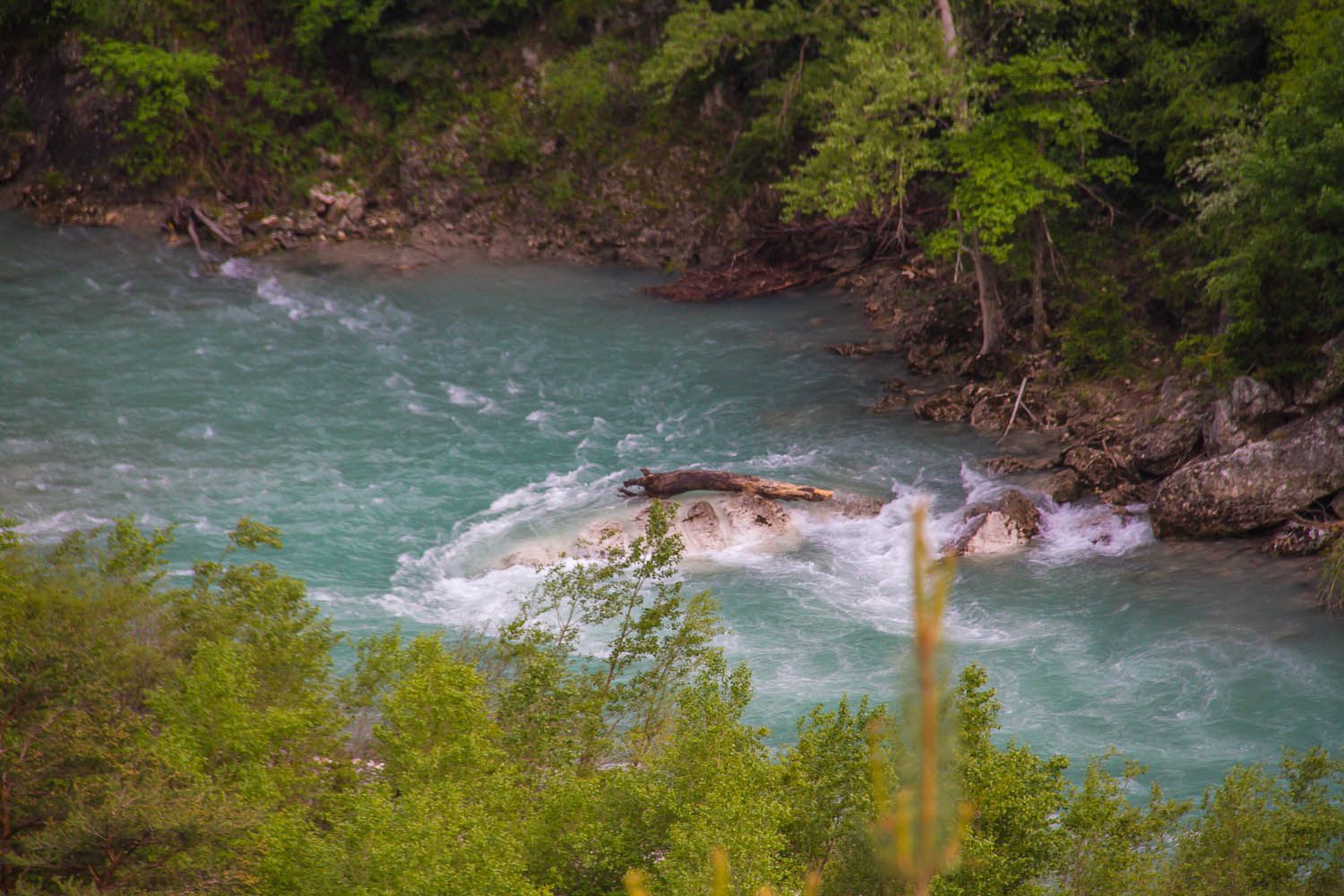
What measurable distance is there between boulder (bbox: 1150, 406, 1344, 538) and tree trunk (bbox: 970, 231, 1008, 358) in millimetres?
6971

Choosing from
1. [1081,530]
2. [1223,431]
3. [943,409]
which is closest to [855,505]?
[1081,530]

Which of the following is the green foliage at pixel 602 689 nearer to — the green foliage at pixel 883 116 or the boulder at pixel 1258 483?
the boulder at pixel 1258 483

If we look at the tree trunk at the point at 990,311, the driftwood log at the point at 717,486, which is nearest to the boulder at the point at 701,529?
the driftwood log at the point at 717,486

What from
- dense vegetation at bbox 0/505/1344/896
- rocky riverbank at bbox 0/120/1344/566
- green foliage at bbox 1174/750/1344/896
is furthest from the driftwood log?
green foliage at bbox 1174/750/1344/896

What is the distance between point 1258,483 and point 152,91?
102 feet

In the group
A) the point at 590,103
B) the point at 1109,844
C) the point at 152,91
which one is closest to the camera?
the point at 1109,844

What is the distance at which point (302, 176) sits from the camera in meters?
38.9

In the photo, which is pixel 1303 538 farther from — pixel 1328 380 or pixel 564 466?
pixel 564 466

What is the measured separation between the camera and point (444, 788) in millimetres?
11523

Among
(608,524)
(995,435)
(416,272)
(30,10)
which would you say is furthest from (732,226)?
(30,10)

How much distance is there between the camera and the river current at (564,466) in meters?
18.8

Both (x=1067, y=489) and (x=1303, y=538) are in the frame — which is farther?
(x=1067, y=489)

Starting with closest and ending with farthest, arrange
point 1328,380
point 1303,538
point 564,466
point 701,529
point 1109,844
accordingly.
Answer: point 1109,844, point 1303,538, point 1328,380, point 701,529, point 564,466

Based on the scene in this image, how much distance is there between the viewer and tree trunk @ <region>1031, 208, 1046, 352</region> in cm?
2788
